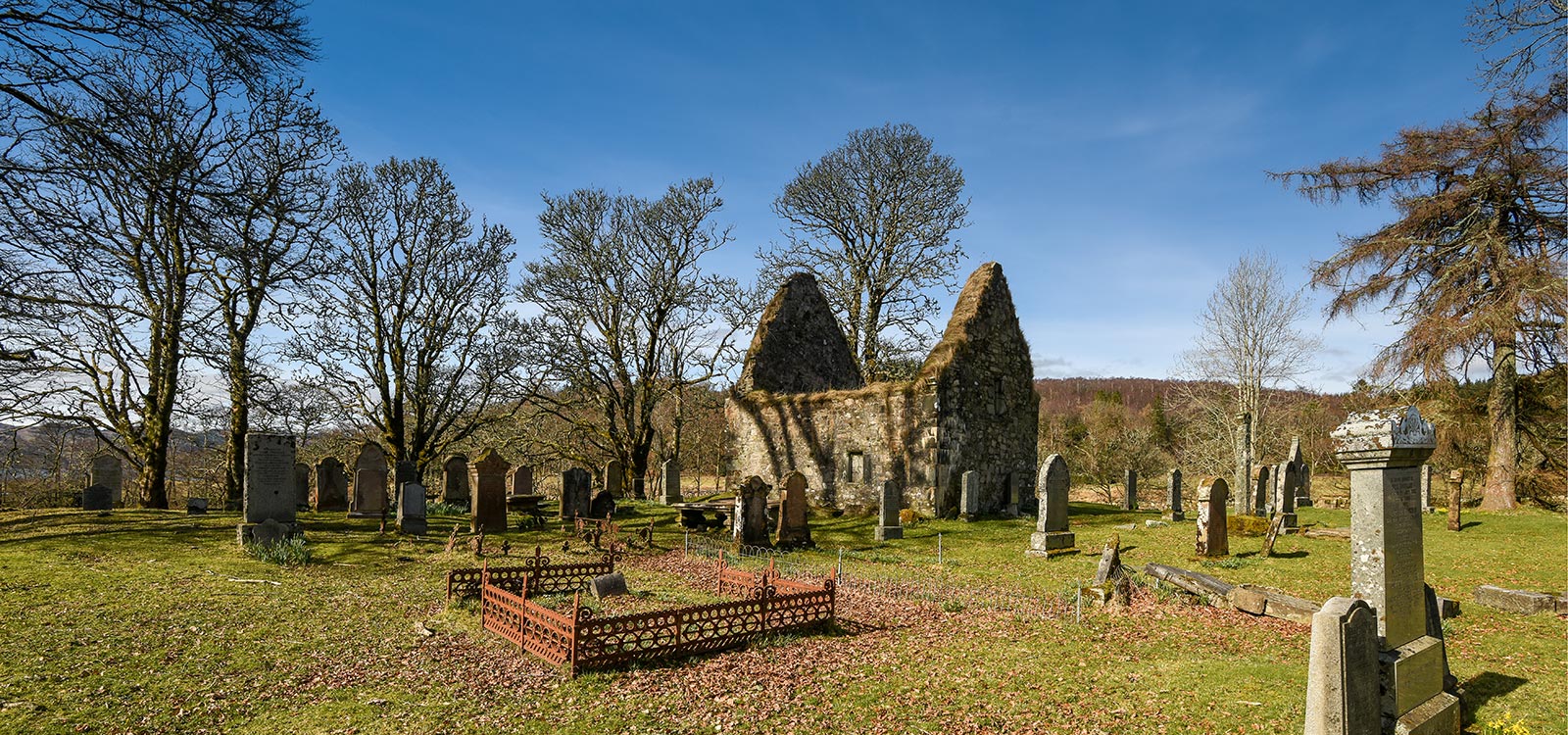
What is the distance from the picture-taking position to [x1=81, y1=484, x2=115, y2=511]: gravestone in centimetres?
1706

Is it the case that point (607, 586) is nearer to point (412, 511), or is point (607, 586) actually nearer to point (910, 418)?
point (412, 511)

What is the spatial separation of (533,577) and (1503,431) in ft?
79.1

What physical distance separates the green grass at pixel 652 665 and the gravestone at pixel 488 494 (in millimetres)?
4035

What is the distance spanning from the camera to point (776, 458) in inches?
938

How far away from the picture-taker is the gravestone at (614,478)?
1001 inches

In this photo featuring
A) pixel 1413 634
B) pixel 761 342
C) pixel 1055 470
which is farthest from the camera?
pixel 761 342

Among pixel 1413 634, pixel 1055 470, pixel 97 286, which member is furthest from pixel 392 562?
pixel 1413 634

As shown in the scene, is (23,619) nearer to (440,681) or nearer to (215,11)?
(440,681)

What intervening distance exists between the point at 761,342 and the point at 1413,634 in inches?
822

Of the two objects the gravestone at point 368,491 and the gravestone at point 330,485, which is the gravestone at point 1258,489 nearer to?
the gravestone at point 368,491

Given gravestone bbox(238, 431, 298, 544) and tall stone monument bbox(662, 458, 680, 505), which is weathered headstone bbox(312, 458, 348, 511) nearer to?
gravestone bbox(238, 431, 298, 544)

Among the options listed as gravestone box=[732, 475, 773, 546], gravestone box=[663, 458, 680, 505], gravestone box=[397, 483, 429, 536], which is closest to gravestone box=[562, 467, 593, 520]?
gravestone box=[397, 483, 429, 536]

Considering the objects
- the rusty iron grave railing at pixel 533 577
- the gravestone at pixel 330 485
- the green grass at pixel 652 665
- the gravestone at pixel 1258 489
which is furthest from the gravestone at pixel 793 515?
the gravestone at pixel 330 485

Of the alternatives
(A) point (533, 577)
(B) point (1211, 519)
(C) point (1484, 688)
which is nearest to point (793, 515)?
(A) point (533, 577)
